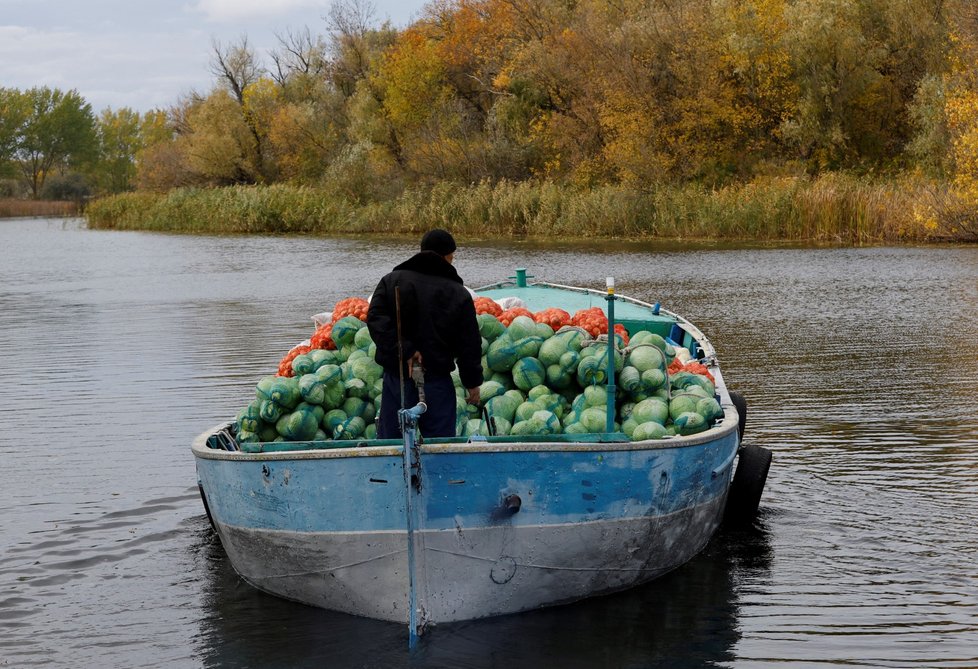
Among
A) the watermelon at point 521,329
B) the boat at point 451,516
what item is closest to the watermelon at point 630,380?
the boat at point 451,516

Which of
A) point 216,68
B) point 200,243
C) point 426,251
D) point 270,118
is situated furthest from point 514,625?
point 216,68

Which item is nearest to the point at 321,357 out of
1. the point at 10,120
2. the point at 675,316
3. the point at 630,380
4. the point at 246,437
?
the point at 246,437

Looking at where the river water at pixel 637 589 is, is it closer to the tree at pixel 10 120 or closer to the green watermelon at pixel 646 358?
the green watermelon at pixel 646 358

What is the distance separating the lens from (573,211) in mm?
43562

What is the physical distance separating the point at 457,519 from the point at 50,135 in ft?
409

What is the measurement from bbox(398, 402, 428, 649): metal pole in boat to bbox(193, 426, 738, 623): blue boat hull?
2.5 inches

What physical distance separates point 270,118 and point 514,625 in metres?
70.4

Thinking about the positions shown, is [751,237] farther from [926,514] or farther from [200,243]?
[926,514]

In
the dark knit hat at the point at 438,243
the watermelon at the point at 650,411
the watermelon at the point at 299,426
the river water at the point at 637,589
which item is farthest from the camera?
the watermelon at the point at 299,426

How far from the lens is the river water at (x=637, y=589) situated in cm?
672

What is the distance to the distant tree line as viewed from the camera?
49.7 m

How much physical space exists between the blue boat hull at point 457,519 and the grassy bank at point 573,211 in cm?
2903

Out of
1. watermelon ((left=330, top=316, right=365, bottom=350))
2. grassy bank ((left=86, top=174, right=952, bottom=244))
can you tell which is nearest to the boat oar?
watermelon ((left=330, top=316, right=365, bottom=350))

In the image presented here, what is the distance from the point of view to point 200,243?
47.3 metres
